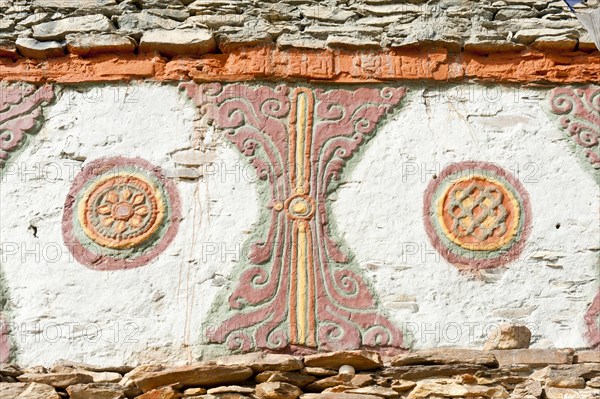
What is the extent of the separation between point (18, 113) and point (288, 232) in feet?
5.08

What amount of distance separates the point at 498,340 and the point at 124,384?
172cm

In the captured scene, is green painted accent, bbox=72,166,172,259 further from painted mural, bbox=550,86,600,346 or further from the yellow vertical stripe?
painted mural, bbox=550,86,600,346

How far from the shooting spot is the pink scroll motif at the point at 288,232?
670cm

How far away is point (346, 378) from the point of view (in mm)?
6230

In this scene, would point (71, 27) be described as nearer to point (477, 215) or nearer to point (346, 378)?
point (477, 215)

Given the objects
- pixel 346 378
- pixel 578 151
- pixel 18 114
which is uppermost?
pixel 18 114

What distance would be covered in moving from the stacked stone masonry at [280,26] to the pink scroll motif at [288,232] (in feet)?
0.92

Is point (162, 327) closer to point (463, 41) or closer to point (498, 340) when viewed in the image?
point (498, 340)

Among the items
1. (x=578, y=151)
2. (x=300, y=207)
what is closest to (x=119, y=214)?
(x=300, y=207)

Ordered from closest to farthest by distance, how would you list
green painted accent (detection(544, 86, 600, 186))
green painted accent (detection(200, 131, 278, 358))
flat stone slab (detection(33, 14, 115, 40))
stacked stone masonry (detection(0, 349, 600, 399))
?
stacked stone masonry (detection(0, 349, 600, 399)) < green painted accent (detection(200, 131, 278, 358)) < green painted accent (detection(544, 86, 600, 186)) < flat stone slab (detection(33, 14, 115, 40))

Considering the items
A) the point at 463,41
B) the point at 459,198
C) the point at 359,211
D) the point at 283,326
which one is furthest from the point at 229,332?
the point at 463,41

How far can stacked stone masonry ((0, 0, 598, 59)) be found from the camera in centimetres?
734

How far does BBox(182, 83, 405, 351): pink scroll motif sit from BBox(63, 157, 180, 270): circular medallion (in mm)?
434

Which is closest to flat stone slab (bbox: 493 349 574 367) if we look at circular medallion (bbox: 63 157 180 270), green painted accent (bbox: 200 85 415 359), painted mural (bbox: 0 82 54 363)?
green painted accent (bbox: 200 85 415 359)
